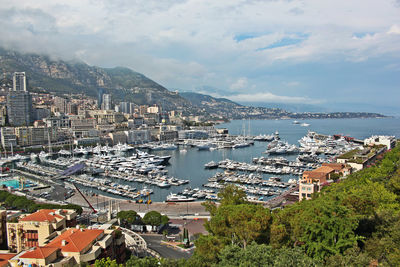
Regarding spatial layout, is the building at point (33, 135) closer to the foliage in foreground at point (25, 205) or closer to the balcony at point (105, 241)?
the foliage in foreground at point (25, 205)

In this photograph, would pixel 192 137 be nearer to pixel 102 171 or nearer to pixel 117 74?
pixel 102 171

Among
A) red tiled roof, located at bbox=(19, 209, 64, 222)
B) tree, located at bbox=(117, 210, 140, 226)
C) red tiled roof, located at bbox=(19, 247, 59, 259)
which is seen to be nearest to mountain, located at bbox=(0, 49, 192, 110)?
tree, located at bbox=(117, 210, 140, 226)

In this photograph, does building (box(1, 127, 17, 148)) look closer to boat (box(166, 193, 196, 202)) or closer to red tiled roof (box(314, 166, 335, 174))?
boat (box(166, 193, 196, 202))

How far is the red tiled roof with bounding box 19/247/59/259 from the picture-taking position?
849cm

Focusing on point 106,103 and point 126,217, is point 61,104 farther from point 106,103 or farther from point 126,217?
point 126,217

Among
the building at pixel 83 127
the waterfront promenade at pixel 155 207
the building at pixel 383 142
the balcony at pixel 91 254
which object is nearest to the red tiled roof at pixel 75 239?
the balcony at pixel 91 254

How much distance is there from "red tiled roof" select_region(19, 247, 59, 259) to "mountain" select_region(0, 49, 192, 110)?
8945 centimetres

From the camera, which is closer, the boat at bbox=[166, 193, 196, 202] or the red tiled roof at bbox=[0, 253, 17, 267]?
the red tiled roof at bbox=[0, 253, 17, 267]

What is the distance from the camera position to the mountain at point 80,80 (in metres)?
97.9

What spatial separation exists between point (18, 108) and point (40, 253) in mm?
61496

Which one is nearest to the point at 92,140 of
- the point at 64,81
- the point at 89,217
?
the point at 89,217

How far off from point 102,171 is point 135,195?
10.9m

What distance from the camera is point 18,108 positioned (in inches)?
2418

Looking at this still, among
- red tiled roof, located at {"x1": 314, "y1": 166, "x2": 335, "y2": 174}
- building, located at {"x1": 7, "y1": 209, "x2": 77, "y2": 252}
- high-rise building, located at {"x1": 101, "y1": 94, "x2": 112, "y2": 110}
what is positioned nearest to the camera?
building, located at {"x1": 7, "y1": 209, "x2": 77, "y2": 252}
